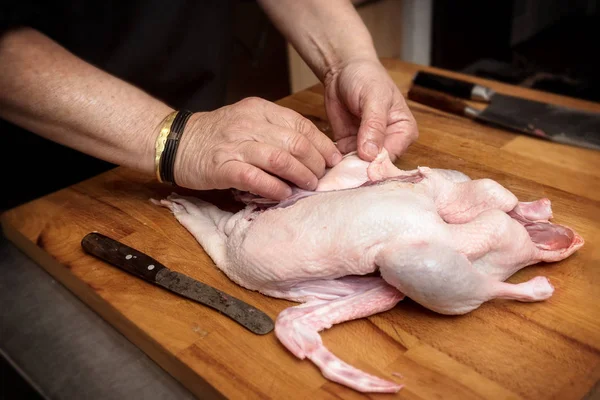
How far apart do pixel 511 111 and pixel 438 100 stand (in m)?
0.24

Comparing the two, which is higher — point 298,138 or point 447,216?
point 298,138

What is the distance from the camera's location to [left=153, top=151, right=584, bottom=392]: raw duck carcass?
119 cm

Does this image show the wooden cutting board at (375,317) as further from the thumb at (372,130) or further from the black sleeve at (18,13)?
the black sleeve at (18,13)

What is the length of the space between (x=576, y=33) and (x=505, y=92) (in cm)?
230

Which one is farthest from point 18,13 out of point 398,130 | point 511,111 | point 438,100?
point 511,111

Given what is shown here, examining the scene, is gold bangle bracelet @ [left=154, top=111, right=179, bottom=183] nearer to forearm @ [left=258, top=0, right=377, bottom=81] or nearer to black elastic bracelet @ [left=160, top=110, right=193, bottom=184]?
black elastic bracelet @ [left=160, top=110, right=193, bottom=184]

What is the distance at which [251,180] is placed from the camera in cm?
140

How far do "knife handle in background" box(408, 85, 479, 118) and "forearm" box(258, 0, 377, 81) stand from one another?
309 mm

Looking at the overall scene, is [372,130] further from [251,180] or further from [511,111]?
[511,111]

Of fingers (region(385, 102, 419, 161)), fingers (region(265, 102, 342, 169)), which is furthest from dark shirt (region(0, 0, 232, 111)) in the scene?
fingers (region(385, 102, 419, 161))

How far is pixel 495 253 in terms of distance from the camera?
1.26 metres

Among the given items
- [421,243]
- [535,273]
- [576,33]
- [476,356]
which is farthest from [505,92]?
[576,33]

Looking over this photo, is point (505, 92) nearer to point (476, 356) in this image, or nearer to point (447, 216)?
point (447, 216)

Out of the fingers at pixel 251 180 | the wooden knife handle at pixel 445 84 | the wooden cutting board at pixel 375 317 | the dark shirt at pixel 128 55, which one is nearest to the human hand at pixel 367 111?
the wooden cutting board at pixel 375 317
